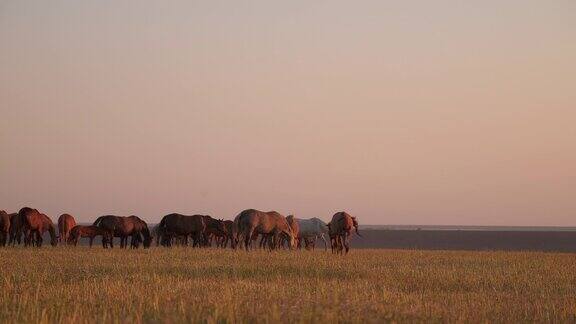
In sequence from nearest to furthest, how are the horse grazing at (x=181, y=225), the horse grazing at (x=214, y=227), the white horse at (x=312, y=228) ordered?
the horse grazing at (x=181, y=225)
the horse grazing at (x=214, y=227)
the white horse at (x=312, y=228)

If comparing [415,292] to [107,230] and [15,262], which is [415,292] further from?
[107,230]

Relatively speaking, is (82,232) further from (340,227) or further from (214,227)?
(340,227)

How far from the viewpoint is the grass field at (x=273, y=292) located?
9094 millimetres

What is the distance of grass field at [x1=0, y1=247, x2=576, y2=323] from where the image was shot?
9.09 m

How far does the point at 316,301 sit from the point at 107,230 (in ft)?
77.7

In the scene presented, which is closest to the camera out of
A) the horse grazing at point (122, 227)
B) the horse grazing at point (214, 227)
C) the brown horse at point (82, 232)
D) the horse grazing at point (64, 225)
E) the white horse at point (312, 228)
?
the brown horse at point (82, 232)

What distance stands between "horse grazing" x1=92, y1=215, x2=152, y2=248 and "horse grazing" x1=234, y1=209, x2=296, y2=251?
5.72 meters

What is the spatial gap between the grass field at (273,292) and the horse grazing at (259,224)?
431 inches

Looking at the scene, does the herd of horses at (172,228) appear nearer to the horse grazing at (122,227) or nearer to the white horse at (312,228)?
the horse grazing at (122,227)

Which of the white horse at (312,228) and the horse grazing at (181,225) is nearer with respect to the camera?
the horse grazing at (181,225)

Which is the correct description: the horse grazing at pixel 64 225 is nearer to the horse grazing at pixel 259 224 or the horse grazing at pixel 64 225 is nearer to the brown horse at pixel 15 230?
the brown horse at pixel 15 230

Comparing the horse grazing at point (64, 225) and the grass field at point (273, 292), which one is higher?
the horse grazing at point (64, 225)

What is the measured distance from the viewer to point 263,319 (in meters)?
8.62

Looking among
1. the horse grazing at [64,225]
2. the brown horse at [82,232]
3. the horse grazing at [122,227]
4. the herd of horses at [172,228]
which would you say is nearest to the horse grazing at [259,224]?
the herd of horses at [172,228]
